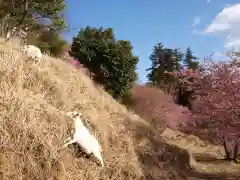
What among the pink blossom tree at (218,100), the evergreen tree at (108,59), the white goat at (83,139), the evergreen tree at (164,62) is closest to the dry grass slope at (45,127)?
the white goat at (83,139)

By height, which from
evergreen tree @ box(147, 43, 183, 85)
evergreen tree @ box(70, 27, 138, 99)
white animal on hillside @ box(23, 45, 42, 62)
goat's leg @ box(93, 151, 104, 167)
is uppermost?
evergreen tree @ box(147, 43, 183, 85)

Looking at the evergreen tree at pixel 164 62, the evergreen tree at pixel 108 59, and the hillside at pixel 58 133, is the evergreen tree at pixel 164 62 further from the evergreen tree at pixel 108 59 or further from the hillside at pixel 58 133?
the hillside at pixel 58 133

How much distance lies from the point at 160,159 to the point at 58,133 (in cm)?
481

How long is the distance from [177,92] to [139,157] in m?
21.8

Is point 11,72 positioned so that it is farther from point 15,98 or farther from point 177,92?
point 177,92

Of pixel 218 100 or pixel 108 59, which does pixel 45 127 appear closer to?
pixel 218 100

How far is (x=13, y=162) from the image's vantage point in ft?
18.4

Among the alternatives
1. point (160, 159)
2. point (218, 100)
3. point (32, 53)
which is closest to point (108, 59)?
point (218, 100)

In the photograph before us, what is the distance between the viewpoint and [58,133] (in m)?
6.75

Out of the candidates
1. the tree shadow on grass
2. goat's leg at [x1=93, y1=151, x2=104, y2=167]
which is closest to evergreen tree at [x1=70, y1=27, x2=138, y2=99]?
the tree shadow on grass

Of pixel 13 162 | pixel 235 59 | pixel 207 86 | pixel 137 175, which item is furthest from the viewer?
pixel 207 86

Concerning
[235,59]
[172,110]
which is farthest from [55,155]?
[172,110]

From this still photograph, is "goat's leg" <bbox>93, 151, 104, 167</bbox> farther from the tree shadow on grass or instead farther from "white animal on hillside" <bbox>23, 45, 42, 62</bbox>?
"white animal on hillside" <bbox>23, 45, 42, 62</bbox>

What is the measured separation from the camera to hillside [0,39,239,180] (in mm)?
5902
